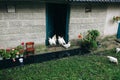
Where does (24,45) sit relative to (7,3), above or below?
below

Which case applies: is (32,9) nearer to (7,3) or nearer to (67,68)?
(7,3)

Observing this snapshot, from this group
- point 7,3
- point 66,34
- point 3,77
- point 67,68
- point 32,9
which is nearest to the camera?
point 3,77

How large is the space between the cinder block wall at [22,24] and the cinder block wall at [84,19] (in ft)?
6.73

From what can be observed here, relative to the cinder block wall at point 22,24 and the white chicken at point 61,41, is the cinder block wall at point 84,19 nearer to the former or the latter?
the white chicken at point 61,41

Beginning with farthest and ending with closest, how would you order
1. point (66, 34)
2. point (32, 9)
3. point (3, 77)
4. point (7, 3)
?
1. point (66, 34)
2. point (32, 9)
3. point (7, 3)
4. point (3, 77)

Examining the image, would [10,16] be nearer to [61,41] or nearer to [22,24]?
[22,24]

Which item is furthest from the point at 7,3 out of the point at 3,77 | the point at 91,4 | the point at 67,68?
the point at 91,4

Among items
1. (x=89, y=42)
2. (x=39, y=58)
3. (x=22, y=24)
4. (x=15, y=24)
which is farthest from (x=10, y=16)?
(x=89, y=42)

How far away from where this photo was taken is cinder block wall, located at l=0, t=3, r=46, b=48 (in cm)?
930

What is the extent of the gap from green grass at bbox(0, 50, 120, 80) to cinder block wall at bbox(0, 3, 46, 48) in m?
2.11

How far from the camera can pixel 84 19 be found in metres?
11.4

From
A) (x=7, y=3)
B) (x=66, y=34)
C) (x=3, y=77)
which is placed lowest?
(x=3, y=77)

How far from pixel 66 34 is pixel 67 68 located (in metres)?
3.44

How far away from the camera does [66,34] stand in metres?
11.3
